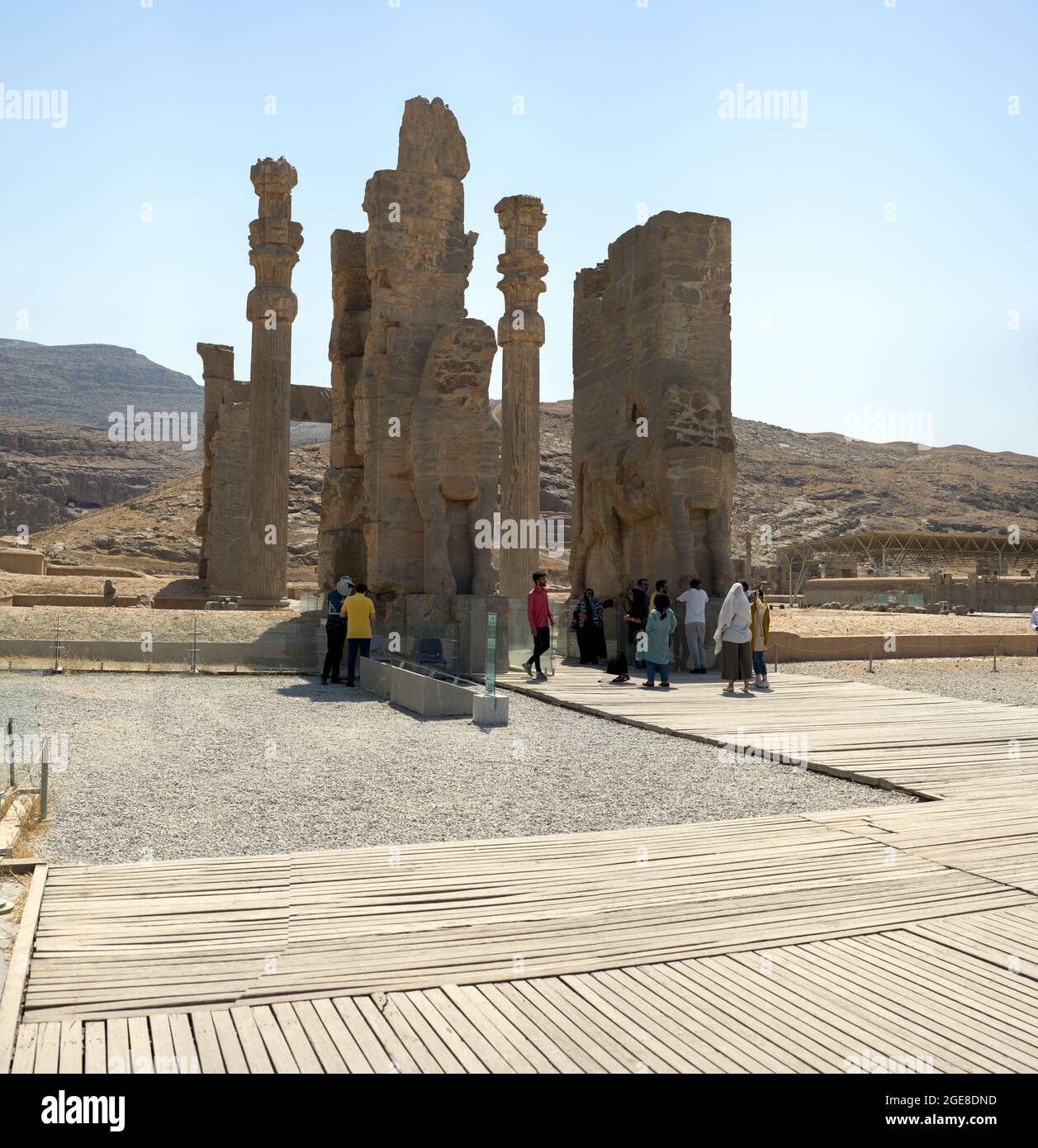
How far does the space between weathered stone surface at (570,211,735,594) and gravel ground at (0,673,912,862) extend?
206 inches

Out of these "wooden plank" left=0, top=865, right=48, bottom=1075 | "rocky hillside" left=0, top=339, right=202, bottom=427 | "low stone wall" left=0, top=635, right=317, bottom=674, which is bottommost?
"wooden plank" left=0, top=865, right=48, bottom=1075

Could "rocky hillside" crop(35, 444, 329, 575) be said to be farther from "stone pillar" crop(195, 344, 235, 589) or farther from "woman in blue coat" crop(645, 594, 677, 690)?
"woman in blue coat" crop(645, 594, 677, 690)

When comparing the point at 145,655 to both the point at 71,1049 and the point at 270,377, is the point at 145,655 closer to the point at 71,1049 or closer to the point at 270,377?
the point at 270,377

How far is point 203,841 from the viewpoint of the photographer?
5293 mm

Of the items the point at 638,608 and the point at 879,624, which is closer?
the point at 638,608

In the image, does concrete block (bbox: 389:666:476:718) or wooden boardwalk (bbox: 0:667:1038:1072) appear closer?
wooden boardwalk (bbox: 0:667:1038:1072)

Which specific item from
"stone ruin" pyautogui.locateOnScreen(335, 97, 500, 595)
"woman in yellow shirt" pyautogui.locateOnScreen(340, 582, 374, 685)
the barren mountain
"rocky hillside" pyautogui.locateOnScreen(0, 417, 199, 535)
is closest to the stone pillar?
"stone ruin" pyautogui.locateOnScreen(335, 97, 500, 595)

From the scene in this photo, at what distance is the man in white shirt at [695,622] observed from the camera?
540 inches

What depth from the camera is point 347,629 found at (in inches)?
505

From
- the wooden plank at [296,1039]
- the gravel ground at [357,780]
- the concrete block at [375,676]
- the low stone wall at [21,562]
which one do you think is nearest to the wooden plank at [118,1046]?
the wooden plank at [296,1039]

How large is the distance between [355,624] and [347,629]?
35 centimetres

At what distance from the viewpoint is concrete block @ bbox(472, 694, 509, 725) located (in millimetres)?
9500

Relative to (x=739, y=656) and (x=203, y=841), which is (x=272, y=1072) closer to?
(x=203, y=841)

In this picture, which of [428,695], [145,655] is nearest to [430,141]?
[145,655]
